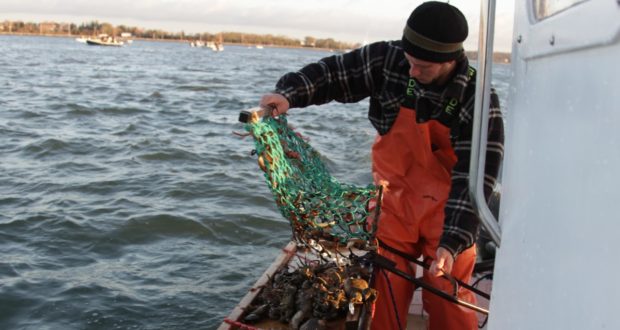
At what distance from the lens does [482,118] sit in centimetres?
209

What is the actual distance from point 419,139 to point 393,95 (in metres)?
0.27

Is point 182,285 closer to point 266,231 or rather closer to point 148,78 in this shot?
point 266,231

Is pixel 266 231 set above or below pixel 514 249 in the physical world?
below

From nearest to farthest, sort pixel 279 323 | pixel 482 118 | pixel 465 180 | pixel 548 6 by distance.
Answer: pixel 548 6 < pixel 482 118 < pixel 465 180 < pixel 279 323

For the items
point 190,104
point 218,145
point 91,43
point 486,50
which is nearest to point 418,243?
point 486,50

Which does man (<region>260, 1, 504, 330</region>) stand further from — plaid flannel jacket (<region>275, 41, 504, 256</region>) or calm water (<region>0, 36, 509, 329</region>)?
calm water (<region>0, 36, 509, 329</region>)

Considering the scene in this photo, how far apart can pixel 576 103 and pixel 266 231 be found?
8.37 m

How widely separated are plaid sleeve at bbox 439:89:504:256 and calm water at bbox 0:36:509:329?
4.01 m

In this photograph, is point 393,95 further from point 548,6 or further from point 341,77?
point 548,6

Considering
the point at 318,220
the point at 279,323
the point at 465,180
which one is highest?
the point at 465,180

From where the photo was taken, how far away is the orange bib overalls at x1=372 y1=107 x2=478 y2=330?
12.0ft

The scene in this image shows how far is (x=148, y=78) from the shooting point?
115 ft

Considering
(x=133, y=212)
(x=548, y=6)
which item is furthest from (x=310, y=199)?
(x=133, y=212)

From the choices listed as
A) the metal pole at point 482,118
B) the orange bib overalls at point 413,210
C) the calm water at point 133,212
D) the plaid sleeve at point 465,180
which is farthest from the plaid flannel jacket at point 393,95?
the calm water at point 133,212
